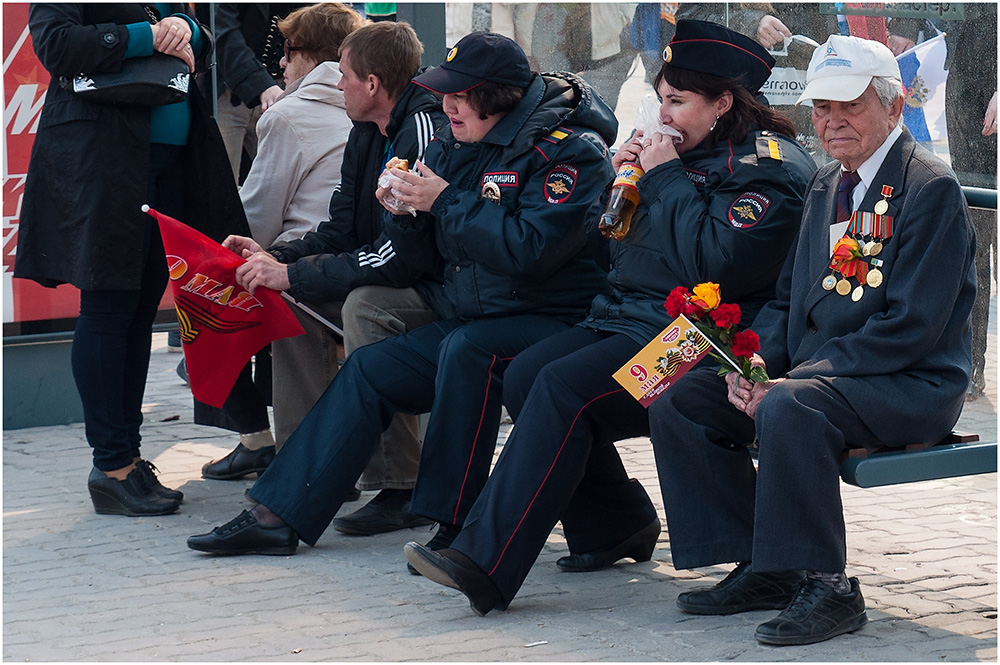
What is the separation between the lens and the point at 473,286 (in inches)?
169

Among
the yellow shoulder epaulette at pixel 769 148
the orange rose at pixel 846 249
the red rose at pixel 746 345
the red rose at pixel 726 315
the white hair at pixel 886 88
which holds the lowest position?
the red rose at pixel 746 345

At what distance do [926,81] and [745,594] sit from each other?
2322 mm

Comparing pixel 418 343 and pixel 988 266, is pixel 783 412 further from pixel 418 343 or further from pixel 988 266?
pixel 988 266

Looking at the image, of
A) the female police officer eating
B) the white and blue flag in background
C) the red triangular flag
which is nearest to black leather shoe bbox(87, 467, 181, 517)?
the red triangular flag

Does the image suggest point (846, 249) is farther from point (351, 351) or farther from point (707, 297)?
point (351, 351)

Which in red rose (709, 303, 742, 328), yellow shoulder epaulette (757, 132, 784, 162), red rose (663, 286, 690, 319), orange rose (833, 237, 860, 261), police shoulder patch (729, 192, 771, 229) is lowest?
red rose (709, 303, 742, 328)

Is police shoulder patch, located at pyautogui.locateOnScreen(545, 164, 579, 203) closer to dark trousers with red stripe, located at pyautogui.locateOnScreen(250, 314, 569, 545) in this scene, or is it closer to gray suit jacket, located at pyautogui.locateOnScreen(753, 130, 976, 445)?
dark trousers with red stripe, located at pyautogui.locateOnScreen(250, 314, 569, 545)

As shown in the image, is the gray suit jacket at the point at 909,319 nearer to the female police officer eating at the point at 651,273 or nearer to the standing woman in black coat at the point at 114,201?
the female police officer eating at the point at 651,273

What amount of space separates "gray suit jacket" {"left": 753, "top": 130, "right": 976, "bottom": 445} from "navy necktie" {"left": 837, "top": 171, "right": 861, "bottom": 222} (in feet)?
0.18

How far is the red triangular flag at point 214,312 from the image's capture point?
15.2 ft

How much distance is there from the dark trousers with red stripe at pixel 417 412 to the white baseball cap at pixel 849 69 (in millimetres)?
1157

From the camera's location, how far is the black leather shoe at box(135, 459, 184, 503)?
4.94 meters

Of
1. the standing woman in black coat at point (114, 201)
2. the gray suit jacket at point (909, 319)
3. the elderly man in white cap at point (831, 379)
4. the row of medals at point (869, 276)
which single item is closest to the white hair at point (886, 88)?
the elderly man in white cap at point (831, 379)

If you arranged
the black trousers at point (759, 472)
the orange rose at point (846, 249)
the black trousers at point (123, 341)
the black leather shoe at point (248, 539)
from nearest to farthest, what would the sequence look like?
the black trousers at point (759, 472) → the orange rose at point (846, 249) → the black leather shoe at point (248, 539) → the black trousers at point (123, 341)
